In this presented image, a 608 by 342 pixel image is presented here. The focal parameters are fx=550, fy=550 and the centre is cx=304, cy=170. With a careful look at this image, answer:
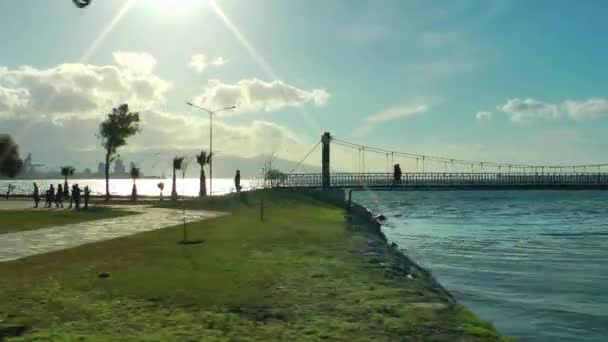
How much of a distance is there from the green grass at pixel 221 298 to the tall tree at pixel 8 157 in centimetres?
4970

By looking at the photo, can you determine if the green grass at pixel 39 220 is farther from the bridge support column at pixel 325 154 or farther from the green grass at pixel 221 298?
the bridge support column at pixel 325 154

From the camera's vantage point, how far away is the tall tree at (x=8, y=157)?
208ft

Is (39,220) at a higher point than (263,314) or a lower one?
higher

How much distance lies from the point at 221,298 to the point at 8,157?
6089cm

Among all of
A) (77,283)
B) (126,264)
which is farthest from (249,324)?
(126,264)

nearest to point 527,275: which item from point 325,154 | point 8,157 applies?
point 8,157

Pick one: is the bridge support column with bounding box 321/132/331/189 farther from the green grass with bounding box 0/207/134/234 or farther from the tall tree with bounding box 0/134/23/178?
the green grass with bounding box 0/207/134/234

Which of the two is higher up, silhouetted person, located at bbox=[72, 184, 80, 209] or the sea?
silhouetted person, located at bbox=[72, 184, 80, 209]

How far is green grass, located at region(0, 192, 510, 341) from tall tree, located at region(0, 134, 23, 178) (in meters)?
49.7

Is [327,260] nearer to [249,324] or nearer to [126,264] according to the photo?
[126,264]

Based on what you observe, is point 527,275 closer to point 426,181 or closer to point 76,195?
point 76,195

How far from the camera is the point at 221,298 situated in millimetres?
12469

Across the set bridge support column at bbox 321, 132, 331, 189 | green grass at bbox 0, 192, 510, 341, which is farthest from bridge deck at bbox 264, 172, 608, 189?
green grass at bbox 0, 192, 510, 341

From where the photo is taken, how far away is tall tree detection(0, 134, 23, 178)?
63259 millimetres
